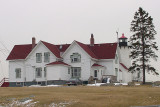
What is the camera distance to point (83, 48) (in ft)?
200

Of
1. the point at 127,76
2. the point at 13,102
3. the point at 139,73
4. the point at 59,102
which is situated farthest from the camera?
the point at 139,73

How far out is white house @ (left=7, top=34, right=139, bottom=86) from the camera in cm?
5988

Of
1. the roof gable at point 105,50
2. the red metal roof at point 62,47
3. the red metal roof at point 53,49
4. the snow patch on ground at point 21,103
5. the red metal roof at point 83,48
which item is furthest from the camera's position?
the red metal roof at point 62,47

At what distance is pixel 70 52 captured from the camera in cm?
6194

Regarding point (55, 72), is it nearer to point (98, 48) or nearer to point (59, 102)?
point (98, 48)

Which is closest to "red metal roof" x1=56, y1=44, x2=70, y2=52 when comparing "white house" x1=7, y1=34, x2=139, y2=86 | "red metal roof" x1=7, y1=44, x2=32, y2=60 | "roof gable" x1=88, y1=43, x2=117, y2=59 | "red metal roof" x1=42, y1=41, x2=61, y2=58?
"white house" x1=7, y1=34, x2=139, y2=86

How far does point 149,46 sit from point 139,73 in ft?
101

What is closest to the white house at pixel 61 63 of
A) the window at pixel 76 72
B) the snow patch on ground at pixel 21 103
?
the window at pixel 76 72

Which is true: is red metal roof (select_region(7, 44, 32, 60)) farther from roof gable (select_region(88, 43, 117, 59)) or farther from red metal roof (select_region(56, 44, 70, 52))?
roof gable (select_region(88, 43, 117, 59))

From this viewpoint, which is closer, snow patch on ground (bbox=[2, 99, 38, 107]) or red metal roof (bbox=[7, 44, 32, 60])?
snow patch on ground (bbox=[2, 99, 38, 107])

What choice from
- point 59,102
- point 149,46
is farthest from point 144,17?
point 59,102

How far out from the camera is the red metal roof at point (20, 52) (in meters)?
66.4

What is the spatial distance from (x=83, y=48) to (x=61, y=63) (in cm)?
543

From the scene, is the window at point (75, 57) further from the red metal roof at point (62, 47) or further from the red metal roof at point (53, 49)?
the red metal roof at point (62, 47)
